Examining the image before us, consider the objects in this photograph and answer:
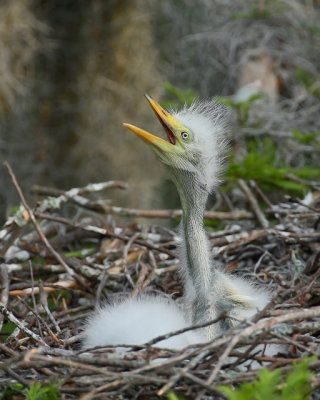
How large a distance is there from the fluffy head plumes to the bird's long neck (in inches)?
1.5

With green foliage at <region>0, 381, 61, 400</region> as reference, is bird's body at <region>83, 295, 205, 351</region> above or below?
above

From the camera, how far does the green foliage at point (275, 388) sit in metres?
0.98

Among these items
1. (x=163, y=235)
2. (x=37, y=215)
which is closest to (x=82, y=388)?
(x=37, y=215)

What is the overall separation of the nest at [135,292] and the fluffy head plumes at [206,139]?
0.40 meters

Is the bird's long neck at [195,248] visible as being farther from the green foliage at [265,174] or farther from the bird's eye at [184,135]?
the green foliage at [265,174]

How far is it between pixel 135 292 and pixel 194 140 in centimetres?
50

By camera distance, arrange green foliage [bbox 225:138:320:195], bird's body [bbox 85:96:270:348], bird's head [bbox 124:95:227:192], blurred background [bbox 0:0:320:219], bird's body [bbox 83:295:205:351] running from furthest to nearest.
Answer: blurred background [bbox 0:0:320:219] < green foliage [bbox 225:138:320:195] < bird's head [bbox 124:95:227:192] < bird's body [bbox 85:96:270:348] < bird's body [bbox 83:295:205:351]

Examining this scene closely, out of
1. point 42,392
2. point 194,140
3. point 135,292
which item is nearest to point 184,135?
point 194,140

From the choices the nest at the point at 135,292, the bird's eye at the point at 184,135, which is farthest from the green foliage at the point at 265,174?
the bird's eye at the point at 184,135

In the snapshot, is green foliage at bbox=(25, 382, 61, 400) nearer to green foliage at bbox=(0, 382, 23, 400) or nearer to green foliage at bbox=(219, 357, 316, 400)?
green foliage at bbox=(0, 382, 23, 400)

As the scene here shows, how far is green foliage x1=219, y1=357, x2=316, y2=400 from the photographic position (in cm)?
98

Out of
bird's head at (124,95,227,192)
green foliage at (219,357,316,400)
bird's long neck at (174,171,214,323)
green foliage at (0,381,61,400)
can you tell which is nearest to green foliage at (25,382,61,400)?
green foliage at (0,381,61,400)

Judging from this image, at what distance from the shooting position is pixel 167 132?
1.70 metres

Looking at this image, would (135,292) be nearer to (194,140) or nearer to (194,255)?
Answer: (194,255)
